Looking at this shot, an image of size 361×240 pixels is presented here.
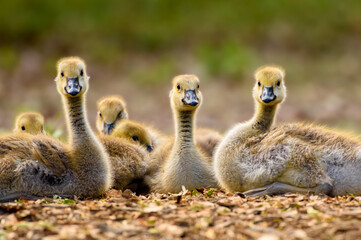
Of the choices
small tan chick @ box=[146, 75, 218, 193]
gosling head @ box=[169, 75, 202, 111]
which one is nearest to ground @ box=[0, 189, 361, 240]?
small tan chick @ box=[146, 75, 218, 193]

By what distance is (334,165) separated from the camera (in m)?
5.39

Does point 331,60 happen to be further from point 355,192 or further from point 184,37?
point 355,192

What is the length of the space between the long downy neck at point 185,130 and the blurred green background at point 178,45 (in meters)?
8.14

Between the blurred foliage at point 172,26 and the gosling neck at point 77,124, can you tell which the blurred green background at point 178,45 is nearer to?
the blurred foliage at point 172,26

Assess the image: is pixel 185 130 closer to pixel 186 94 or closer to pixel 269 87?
pixel 186 94

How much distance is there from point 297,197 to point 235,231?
1237 millimetres

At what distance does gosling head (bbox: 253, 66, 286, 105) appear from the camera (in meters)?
5.75

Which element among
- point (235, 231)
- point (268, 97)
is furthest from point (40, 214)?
point (268, 97)

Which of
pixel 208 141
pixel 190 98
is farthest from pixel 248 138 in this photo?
pixel 208 141

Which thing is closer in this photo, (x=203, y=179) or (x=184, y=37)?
(x=203, y=179)

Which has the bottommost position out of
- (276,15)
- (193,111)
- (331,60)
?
(193,111)

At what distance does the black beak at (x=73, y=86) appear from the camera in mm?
5473

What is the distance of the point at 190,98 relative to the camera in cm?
598

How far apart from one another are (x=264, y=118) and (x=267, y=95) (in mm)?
343
